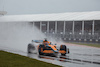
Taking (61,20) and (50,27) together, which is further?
(50,27)

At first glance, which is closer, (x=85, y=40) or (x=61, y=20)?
(x=85, y=40)

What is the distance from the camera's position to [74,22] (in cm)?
3447

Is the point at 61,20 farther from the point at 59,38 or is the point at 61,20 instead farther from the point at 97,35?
the point at 97,35

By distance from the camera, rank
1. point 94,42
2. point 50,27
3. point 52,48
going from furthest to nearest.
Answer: point 50,27 → point 94,42 → point 52,48

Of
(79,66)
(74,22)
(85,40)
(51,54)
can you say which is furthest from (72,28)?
(79,66)

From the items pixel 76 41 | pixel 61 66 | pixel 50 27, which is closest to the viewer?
pixel 61 66

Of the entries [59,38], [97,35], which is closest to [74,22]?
[59,38]

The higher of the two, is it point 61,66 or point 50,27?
point 50,27

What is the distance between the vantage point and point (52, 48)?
50.1ft

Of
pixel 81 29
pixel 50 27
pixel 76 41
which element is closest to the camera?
pixel 76 41

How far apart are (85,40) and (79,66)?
18116mm

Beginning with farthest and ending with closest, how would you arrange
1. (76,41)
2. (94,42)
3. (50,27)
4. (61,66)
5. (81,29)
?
1. (50,27)
2. (81,29)
3. (76,41)
4. (94,42)
5. (61,66)

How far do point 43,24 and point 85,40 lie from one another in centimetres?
Result: 1186

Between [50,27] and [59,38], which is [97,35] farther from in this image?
[50,27]
